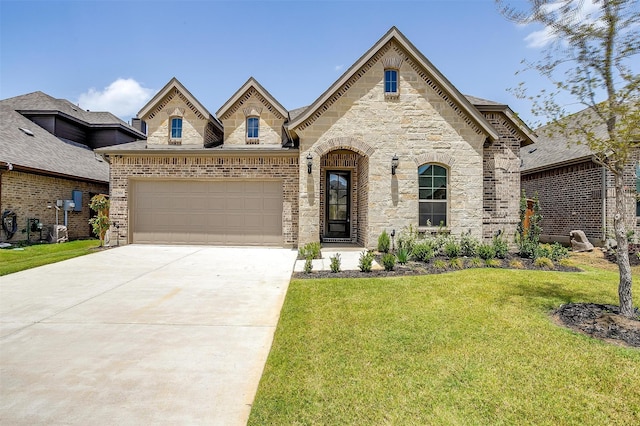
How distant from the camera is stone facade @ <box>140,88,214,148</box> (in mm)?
13430

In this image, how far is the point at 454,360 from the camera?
357cm

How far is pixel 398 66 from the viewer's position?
11008 mm

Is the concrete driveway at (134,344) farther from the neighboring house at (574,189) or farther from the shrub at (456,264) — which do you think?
the neighboring house at (574,189)

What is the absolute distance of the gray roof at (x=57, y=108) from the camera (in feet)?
63.5

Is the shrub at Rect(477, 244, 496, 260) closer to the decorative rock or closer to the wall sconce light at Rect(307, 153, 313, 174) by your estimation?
the wall sconce light at Rect(307, 153, 313, 174)

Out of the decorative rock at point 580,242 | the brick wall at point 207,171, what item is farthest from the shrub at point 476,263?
the decorative rock at point 580,242

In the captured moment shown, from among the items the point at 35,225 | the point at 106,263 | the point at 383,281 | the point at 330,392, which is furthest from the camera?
the point at 35,225

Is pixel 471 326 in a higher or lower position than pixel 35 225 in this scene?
lower

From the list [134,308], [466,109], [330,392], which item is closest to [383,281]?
[330,392]

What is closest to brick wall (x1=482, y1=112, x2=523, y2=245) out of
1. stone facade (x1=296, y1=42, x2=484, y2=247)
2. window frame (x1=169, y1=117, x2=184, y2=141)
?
stone facade (x1=296, y1=42, x2=484, y2=247)

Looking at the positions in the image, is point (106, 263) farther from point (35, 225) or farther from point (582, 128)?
point (582, 128)

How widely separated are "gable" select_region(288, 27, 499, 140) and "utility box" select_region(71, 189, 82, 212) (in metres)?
12.1

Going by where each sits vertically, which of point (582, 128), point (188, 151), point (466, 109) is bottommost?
point (582, 128)

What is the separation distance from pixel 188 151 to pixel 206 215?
8.12ft
